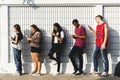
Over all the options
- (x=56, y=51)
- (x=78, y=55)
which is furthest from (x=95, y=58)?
(x=56, y=51)

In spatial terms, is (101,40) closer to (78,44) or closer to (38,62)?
(78,44)

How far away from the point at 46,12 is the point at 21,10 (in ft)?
3.03

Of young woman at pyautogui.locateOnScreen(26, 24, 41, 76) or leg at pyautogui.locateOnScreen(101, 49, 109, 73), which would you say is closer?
leg at pyautogui.locateOnScreen(101, 49, 109, 73)

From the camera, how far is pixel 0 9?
50.4 ft

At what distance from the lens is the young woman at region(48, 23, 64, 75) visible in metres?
14.6

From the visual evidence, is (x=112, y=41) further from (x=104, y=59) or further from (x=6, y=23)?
(x=6, y=23)

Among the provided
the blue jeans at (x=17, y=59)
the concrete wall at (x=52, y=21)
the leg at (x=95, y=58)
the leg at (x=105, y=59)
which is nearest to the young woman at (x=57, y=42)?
the concrete wall at (x=52, y=21)

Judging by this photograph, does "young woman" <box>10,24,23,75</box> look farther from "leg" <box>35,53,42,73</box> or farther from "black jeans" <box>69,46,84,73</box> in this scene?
"black jeans" <box>69,46,84,73</box>

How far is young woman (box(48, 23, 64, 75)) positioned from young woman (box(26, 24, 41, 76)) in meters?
0.45

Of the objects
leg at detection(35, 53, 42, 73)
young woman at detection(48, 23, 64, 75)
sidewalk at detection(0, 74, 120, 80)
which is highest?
young woman at detection(48, 23, 64, 75)

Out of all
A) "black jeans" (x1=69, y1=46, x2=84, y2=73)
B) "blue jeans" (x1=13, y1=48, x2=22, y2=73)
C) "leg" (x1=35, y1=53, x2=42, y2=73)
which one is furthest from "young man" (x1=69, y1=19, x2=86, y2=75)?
"blue jeans" (x1=13, y1=48, x2=22, y2=73)

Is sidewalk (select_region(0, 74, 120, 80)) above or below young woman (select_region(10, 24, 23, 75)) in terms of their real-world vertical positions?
below

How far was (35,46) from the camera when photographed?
48.3ft

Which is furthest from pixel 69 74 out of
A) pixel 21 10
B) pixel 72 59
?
pixel 21 10
